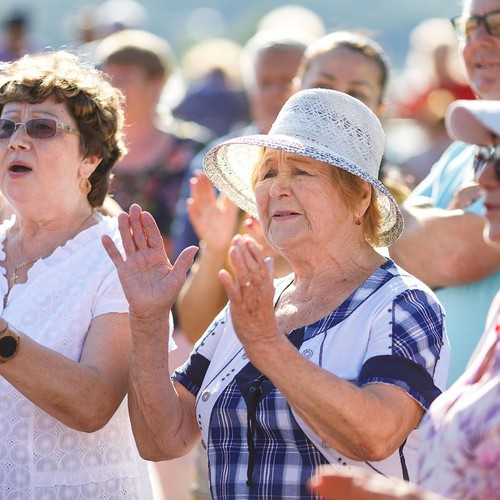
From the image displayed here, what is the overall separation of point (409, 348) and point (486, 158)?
0.62 meters

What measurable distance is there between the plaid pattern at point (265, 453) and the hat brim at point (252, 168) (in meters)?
0.72

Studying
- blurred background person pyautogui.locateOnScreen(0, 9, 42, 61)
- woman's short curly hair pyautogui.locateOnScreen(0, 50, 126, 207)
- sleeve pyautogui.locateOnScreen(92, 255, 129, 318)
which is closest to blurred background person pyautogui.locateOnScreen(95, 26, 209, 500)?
woman's short curly hair pyautogui.locateOnScreen(0, 50, 126, 207)

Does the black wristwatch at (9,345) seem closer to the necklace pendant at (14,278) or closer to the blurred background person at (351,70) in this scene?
the necklace pendant at (14,278)

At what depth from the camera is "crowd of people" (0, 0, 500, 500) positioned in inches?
116

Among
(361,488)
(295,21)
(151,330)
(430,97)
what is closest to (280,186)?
(151,330)

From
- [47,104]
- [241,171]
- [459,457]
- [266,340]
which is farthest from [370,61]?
[459,457]

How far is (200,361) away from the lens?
144 inches

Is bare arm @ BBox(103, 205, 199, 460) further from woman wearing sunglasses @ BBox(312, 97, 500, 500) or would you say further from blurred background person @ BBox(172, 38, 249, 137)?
blurred background person @ BBox(172, 38, 249, 137)

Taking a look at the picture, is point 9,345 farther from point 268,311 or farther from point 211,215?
point 211,215

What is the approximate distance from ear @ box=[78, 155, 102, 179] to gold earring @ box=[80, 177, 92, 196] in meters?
0.01

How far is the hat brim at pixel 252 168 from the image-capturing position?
11.2ft

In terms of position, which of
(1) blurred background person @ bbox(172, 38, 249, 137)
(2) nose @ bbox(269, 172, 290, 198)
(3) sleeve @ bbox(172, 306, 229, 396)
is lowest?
(1) blurred background person @ bbox(172, 38, 249, 137)

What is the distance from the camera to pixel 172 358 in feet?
19.1

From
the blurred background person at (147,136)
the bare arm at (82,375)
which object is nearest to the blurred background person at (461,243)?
the bare arm at (82,375)
